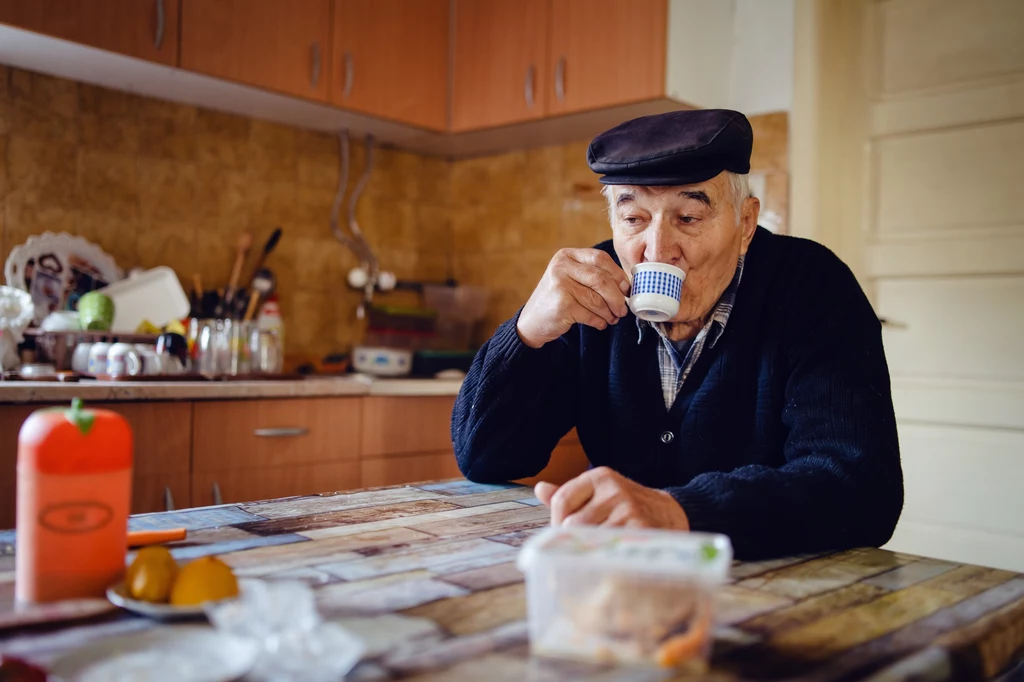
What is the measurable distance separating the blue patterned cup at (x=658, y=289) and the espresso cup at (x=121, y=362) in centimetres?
149

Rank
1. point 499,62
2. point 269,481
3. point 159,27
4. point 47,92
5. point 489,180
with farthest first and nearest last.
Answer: point 489,180 < point 499,62 < point 47,92 < point 159,27 < point 269,481

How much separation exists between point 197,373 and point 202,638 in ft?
6.01

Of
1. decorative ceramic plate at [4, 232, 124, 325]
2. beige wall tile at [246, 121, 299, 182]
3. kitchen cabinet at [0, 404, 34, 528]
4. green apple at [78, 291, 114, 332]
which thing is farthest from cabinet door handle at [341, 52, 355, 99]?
kitchen cabinet at [0, 404, 34, 528]

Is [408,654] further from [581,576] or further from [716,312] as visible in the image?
[716,312]

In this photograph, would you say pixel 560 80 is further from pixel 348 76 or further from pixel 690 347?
pixel 690 347

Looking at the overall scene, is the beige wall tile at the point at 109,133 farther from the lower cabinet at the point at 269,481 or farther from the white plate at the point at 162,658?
the white plate at the point at 162,658

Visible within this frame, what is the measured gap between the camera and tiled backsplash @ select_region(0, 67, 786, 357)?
261 cm

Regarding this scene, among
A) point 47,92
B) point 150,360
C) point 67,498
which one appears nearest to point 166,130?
point 47,92

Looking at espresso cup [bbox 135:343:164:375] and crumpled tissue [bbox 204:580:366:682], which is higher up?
espresso cup [bbox 135:343:164:375]

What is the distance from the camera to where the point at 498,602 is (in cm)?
77

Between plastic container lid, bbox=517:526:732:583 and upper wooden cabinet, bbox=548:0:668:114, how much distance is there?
2320 mm

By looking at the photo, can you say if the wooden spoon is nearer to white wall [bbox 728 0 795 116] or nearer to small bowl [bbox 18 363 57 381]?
small bowl [bbox 18 363 57 381]

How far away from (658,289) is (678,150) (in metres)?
0.23

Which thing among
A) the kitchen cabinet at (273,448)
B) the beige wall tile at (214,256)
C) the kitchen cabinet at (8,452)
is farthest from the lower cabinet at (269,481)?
the beige wall tile at (214,256)
